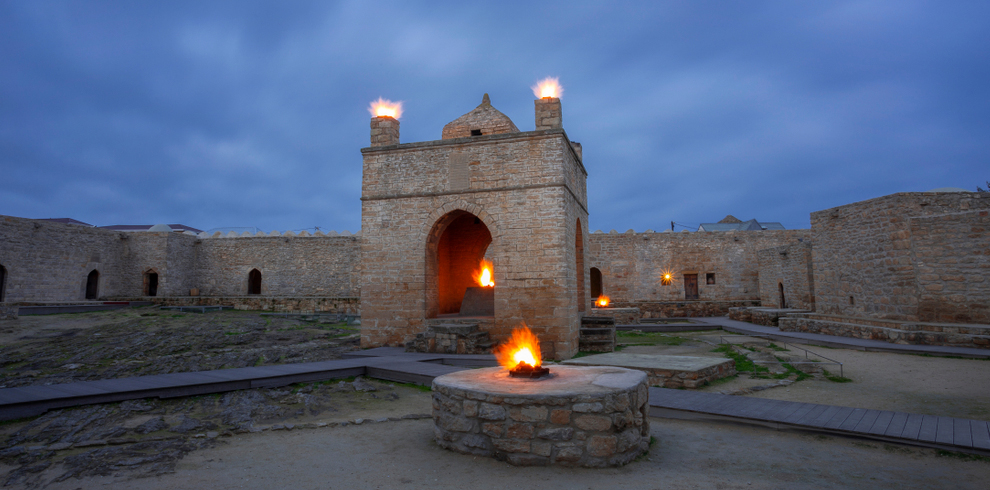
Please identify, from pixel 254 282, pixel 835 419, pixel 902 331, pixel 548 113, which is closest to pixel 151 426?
pixel 835 419

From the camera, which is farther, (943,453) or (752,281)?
(752,281)

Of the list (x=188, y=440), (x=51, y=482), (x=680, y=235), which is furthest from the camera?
(x=680, y=235)

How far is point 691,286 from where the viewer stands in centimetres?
2348

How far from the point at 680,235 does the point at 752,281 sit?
12.9 feet

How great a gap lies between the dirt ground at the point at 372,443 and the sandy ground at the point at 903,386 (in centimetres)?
3

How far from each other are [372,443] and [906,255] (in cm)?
1357

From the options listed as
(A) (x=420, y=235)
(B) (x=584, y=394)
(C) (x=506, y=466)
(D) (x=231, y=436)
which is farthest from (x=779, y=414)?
(A) (x=420, y=235)

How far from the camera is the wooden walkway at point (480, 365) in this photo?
4340mm

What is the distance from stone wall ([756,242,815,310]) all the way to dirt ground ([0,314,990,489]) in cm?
904

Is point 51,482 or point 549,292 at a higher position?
point 549,292

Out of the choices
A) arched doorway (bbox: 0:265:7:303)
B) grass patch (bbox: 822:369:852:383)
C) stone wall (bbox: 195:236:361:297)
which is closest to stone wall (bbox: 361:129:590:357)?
grass patch (bbox: 822:369:852:383)

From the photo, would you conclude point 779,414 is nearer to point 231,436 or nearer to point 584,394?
point 584,394

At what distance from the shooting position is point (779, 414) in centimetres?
496

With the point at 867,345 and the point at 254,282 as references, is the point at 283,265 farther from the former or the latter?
the point at 867,345
